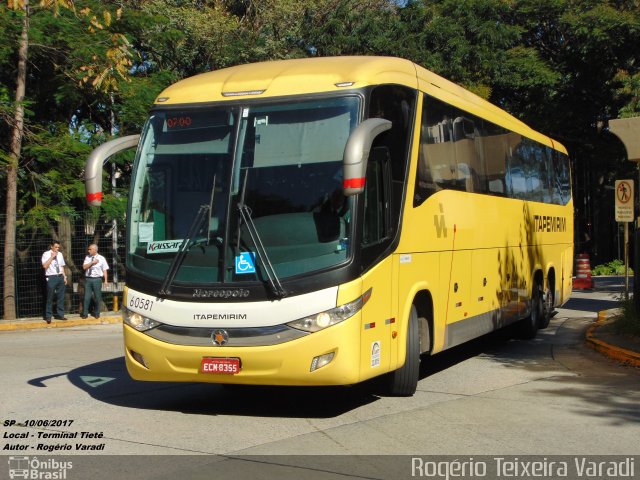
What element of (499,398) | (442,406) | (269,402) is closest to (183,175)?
(269,402)

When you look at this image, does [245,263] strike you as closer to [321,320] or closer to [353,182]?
[321,320]

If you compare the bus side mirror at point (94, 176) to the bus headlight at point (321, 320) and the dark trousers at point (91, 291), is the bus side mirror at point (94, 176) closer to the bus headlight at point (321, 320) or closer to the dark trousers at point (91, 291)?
the bus headlight at point (321, 320)

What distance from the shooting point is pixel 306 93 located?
885 centimetres

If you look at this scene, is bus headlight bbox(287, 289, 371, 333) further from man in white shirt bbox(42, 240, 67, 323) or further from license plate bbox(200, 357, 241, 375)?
man in white shirt bbox(42, 240, 67, 323)

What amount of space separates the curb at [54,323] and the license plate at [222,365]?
14.1 meters

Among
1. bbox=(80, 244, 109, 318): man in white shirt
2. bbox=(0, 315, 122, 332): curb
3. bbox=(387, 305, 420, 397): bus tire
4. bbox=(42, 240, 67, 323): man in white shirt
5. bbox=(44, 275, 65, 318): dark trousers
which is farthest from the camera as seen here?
bbox=(80, 244, 109, 318): man in white shirt

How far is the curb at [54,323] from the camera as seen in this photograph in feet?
69.6

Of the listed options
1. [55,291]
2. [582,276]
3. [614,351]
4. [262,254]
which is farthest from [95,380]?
[582,276]

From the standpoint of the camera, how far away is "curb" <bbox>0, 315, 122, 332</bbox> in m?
21.2

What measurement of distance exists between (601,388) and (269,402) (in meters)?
4.09

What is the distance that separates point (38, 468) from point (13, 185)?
17.0 m

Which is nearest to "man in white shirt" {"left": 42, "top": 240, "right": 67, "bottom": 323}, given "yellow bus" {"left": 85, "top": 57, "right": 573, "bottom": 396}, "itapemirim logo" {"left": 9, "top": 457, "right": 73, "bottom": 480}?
"yellow bus" {"left": 85, "top": 57, "right": 573, "bottom": 396}

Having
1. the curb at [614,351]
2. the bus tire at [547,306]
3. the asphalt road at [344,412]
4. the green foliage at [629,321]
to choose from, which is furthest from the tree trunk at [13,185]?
the green foliage at [629,321]

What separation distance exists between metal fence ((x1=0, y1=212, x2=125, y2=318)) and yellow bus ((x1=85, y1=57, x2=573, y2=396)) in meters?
14.1
